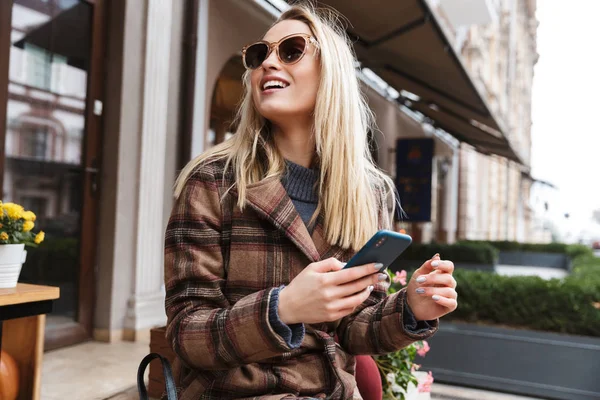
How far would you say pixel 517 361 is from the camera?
4641 millimetres

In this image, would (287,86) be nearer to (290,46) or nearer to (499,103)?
(290,46)

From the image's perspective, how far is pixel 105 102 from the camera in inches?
194

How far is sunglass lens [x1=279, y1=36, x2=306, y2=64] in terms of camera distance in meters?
1.59

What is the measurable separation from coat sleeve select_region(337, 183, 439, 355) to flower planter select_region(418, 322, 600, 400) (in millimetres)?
3420

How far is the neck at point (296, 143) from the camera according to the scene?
1693 mm

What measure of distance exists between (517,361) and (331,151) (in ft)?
12.6

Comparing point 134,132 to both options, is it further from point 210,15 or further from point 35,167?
point 210,15

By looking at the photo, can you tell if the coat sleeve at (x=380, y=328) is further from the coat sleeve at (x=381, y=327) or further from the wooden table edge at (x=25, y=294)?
the wooden table edge at (x=25, y=294)

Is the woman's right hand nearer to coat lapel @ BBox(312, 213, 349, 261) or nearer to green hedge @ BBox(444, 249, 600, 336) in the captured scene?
coat lapel @ BBox(312, 213, 349, 261)

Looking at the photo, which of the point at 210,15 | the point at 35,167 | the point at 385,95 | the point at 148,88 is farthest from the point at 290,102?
the point at 385,95

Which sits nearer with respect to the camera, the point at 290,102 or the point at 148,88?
the point at 290,102

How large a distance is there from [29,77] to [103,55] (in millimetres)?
861

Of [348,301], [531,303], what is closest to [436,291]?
[348,301]

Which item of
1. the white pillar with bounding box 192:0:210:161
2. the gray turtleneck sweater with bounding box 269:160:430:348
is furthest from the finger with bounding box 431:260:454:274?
the white pillar with bounding box 192:0:210:161
